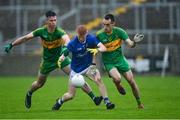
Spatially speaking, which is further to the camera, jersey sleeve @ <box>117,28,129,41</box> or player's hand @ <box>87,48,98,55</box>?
jersey sleeve @ <box>117,28,129,41</box>

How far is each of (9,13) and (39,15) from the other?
2.02 metres

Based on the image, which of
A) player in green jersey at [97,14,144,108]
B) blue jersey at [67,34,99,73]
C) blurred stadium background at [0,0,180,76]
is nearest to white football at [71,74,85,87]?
blue jersey at [67,34,99,73]

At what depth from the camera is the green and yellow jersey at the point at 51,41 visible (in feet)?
65.3

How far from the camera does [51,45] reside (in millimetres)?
20094

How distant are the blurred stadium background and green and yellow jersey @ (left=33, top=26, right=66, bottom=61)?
24.2 meters

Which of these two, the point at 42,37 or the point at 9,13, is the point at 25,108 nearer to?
the point at 42,37

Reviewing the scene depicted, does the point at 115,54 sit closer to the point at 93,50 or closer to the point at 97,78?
the point at 97,78

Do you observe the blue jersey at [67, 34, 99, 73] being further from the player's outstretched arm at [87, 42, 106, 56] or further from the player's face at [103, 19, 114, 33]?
the player's face at [103, 19, 114, 33]

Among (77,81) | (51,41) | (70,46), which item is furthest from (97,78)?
(51,41)

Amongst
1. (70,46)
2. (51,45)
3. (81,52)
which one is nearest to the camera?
(70,46)

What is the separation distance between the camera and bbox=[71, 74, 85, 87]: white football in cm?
1841

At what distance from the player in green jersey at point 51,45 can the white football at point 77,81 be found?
1.01 meters

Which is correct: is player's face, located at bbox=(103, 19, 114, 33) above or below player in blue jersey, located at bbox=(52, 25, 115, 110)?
above

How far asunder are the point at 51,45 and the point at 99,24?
28986mm
